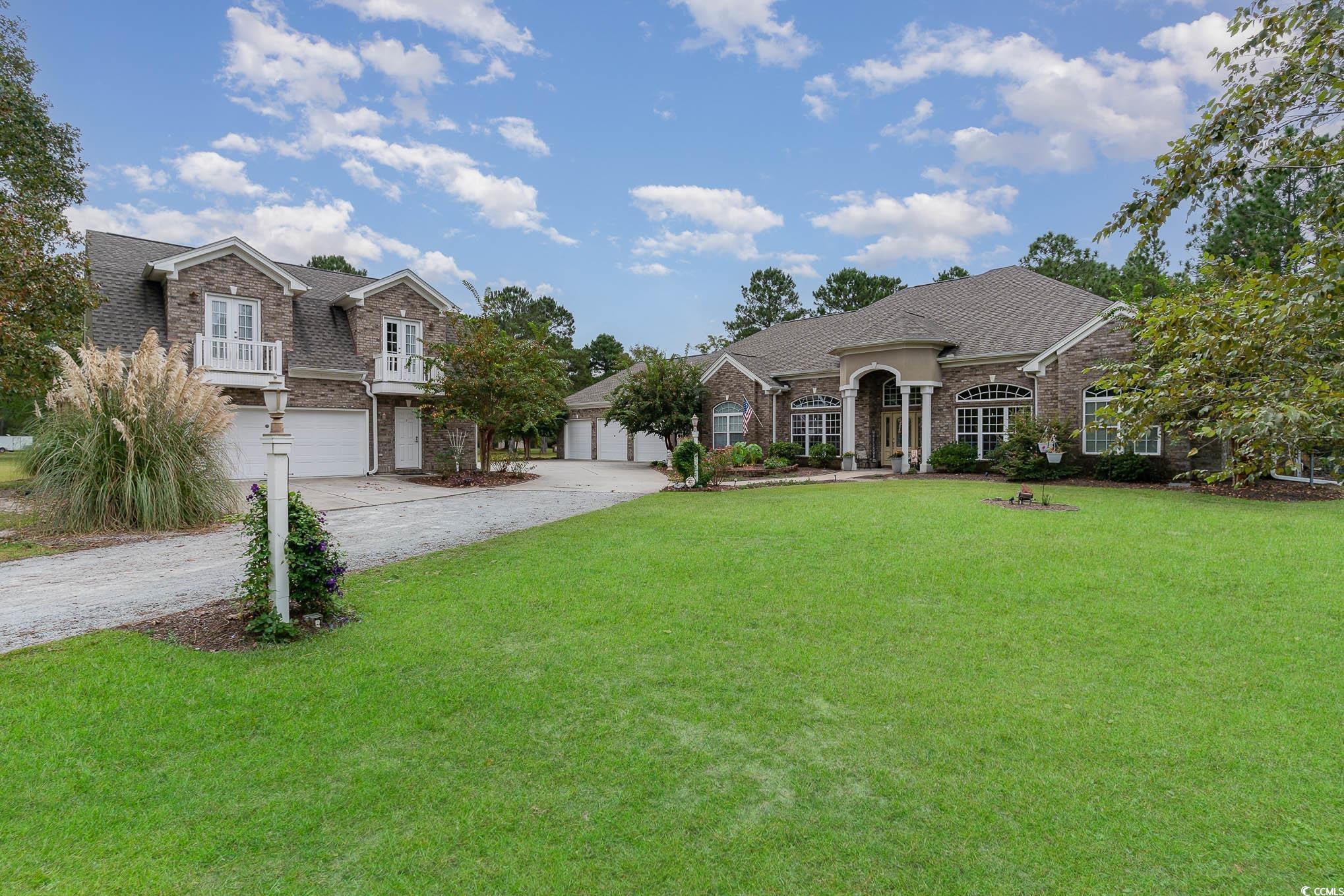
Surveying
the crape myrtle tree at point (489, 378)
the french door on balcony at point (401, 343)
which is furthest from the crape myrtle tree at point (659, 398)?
the french door on balcony at point (401, 343)

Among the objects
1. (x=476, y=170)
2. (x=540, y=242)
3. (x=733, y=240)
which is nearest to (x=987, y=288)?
(x=733, y=240)

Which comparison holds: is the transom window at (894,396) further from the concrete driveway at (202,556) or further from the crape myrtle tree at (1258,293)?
the crape myrtle tree at (1258,293)

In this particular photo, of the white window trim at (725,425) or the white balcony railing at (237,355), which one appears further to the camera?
the white window trim at (725,425)

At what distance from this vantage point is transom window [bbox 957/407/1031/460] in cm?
1902

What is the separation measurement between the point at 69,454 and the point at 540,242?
45.7ft

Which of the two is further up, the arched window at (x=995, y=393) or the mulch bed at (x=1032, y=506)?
the arched window at (x=995, y=393)

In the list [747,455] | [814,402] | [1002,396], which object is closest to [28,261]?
[747,455]

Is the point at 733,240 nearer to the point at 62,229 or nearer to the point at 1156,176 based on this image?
the point at 62,229

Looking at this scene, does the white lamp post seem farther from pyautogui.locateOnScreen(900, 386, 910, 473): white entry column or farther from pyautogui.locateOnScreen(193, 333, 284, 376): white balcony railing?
pyautogui.locateOnScreen(900, 386, 910, 473): white entry column

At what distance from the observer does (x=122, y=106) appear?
13031mm

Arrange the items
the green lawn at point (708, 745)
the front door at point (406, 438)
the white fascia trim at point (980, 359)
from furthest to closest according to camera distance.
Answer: the front door at point (406, 438) → the white fascia trim at point (980, 359) → the green lawn at point (708, 745)

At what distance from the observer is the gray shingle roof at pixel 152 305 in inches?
635

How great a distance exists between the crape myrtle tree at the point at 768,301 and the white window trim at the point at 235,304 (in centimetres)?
3912

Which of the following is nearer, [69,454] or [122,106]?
[69,454]
